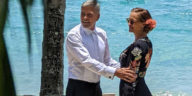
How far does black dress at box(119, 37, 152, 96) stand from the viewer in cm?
276

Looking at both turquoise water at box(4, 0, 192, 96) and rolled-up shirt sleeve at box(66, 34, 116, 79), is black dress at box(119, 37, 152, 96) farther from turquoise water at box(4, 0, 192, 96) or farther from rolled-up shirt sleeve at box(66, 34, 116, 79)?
turquoise water at box(4, 0, 192, 96)

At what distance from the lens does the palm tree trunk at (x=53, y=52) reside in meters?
2.69

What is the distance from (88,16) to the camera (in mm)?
2867

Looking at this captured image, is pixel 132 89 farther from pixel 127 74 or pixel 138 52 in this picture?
pixel 138 52

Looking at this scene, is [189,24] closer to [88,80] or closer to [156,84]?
[156,84]

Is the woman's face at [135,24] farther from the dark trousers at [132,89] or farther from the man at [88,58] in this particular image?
the dark trousers at [132,89]

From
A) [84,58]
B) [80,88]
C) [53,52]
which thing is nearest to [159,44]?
[80,88]

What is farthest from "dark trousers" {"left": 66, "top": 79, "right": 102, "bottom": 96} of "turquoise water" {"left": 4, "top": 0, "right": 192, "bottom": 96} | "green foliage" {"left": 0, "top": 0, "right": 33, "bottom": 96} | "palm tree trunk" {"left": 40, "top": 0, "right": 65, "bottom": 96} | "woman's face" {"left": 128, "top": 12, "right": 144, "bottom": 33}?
"turquoise water" {"left": 4, "top": 0, "right": 192, "bottom": 96}

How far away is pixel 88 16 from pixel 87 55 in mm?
246

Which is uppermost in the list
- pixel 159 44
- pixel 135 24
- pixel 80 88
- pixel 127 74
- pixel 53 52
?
pixel 135 24

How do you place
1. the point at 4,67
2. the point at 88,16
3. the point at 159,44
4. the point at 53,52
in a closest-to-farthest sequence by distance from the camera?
1. the point at 4,67
2. the point at 53,52
3. the point at 88,16
4. the point at 159,44

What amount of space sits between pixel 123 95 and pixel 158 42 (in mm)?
18025

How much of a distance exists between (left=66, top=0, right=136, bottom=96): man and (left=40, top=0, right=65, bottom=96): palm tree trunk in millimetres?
114

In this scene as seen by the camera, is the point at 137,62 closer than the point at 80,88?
Yes
